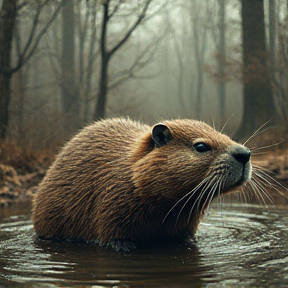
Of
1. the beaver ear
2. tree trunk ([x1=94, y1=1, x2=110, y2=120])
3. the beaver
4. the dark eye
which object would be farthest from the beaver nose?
tree trunk ([x1=94, y1=1, x2=110, y2=120])

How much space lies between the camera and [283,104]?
41.8 ft

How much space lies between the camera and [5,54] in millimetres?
9906

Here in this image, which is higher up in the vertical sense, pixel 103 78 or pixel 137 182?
pixel 103 78

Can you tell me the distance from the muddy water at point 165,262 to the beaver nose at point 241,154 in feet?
2.38

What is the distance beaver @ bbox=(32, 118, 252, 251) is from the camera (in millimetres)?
4066

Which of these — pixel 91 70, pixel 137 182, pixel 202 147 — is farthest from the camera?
pixel 91 70

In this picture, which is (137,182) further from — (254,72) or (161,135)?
(254,72)

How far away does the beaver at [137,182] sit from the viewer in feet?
13.3

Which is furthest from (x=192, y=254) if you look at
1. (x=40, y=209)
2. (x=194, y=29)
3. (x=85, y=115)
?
(x=194, y=29)

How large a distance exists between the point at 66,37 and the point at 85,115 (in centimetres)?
332

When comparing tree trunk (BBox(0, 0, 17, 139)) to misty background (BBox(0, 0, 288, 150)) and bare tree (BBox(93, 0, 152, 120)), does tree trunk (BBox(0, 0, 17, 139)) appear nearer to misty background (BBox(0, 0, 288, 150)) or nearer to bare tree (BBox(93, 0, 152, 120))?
misty background (BBox(0, 0, 288, 150))

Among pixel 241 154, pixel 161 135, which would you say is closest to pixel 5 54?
pixel 161 135

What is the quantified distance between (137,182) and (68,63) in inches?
477

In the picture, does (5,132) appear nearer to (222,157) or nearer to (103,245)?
(103,245)
